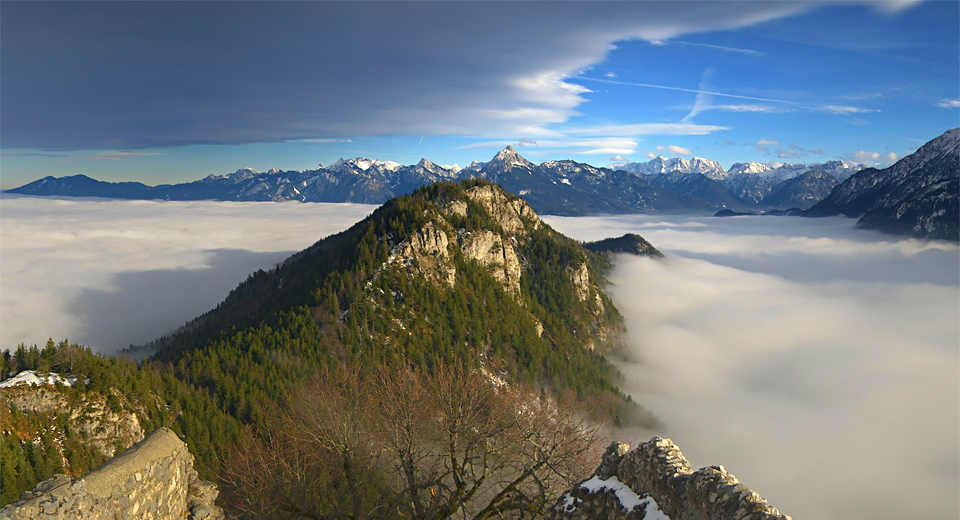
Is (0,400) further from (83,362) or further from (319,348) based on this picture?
(319,348)

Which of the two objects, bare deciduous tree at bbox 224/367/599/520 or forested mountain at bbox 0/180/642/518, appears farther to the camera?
forested mountain at bbox 0/180/642/518

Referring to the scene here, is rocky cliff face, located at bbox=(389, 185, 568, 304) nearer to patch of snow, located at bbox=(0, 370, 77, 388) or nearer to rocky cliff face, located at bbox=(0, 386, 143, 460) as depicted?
rocky cliff face, located at bbox=(0, 386, 143, 460)

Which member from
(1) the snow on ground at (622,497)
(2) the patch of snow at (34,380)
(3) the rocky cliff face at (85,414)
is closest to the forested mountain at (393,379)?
(1) the snow on ground at (622,497)

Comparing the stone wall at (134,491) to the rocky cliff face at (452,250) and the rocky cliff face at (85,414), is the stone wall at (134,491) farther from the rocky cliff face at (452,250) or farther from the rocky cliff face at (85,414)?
the rocky cliff face at (452,250)

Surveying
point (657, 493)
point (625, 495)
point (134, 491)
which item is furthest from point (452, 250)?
point (134, 491)

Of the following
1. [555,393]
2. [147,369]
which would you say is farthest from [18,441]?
[555,393]

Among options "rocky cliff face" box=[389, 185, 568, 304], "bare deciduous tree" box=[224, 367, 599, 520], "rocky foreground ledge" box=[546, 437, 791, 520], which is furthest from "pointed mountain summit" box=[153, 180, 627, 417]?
"rocky foreground ledge" box=[546, 437, 791, 520]

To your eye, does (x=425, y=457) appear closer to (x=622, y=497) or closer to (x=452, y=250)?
(x=622, y=497)
